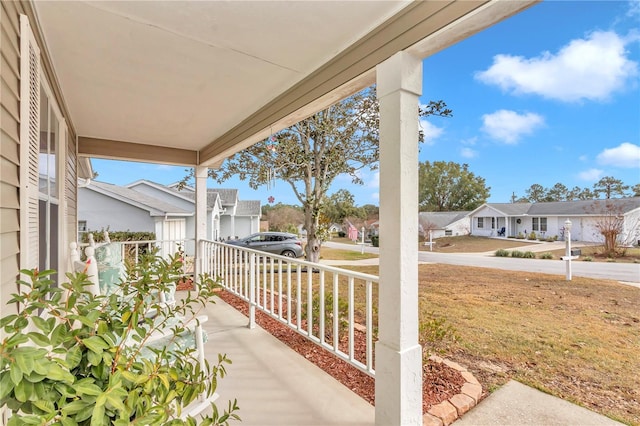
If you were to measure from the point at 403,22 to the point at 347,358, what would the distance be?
2189 millimetres

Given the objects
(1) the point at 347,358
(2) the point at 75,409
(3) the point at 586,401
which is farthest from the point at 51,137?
(3) the point at 586,401

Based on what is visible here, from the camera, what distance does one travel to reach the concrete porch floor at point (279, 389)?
6.10 feet

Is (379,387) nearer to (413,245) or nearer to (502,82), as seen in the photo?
(413,245)

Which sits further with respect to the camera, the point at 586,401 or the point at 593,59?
the point at 593,59

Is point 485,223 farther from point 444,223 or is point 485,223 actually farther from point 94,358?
point 94,358

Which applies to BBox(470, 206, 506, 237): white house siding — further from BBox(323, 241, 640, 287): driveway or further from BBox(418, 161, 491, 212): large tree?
BBox(323, 241, 640, 287): driveway

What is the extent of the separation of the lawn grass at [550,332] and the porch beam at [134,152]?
3855mm

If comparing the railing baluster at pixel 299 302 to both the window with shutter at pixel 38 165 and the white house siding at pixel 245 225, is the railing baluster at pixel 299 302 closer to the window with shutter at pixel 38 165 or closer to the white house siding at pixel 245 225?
the window with shutter at pixel 38 165

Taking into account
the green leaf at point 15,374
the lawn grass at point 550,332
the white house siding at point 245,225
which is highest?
the green leaf at point 15,374

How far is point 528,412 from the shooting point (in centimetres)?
195

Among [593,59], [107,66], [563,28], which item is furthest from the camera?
[563,28]

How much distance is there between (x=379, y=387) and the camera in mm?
1711

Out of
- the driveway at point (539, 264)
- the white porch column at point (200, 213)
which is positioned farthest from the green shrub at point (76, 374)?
the white porch column at point (200, 213)

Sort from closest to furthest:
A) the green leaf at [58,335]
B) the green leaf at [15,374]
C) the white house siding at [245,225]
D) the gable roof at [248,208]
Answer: the green leaf at [15,374] < the green leaf at [58,335] < the white house siding at [245,225] < the gable roof at [248,208]
